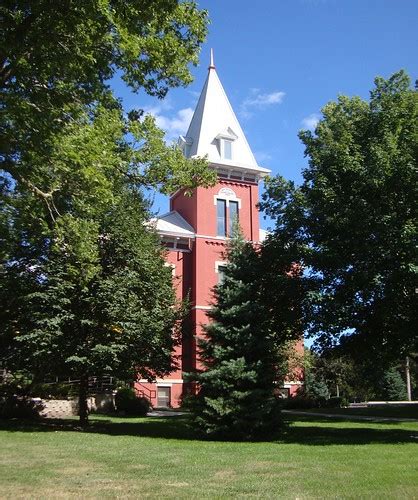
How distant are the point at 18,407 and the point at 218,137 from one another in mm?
23340

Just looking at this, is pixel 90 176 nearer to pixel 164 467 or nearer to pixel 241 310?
pixel 164 467

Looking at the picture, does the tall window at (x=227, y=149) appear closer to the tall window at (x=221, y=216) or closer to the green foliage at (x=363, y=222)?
the tall window at (x=221, y=216)

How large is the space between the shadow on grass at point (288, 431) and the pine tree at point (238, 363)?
2.79ft

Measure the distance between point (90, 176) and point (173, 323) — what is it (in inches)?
491

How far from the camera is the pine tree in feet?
51.0

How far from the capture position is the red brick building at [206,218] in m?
35.9

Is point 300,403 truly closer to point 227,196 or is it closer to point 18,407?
point 227,196

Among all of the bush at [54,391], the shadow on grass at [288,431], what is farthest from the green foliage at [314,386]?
the bush at [54,391]

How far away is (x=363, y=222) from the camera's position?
1551cm

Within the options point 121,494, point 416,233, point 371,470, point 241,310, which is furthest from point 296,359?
point 121,494

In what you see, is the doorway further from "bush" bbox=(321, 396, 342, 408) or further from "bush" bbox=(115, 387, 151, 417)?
"bush" bbox=(321, 396, 342, 408)

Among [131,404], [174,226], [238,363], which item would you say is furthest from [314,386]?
[238,363]

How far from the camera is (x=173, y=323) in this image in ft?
73.7

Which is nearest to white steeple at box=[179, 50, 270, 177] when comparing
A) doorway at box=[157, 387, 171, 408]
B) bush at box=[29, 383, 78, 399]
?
doorway at box=[157, 387, 171, 408]
